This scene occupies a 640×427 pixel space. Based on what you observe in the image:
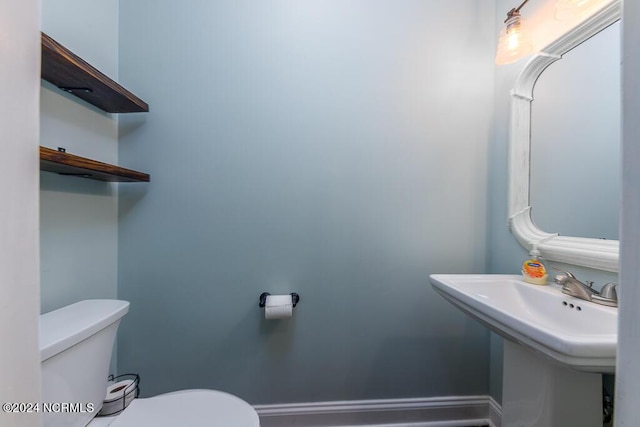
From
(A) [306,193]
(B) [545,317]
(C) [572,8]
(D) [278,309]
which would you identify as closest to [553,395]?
(B) [545,317]

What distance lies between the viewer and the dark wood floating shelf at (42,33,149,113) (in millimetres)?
704

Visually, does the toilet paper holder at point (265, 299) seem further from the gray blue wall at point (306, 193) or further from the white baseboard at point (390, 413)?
the white baseboard at point (390, 413)

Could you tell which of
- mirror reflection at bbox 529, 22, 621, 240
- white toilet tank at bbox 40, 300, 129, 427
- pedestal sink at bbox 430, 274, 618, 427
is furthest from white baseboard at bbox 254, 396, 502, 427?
mirror reflection at bbox 529, 22, 621, 240

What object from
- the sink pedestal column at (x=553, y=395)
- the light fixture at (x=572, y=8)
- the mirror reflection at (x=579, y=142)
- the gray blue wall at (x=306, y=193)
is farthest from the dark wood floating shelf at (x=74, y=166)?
the light fixture at (x=572, y=8)

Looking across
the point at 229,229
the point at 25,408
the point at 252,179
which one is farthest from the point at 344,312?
the point at 25,408

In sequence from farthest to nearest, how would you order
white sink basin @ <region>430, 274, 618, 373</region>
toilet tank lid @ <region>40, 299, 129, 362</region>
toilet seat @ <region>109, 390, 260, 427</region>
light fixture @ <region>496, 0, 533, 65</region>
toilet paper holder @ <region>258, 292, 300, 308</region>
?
toilet paper holder @ <region>258, 292, 300, 308</region>
light fixture @ <region>496, 0, 533, 65</region>
toilet seat @ <region>109, 390, 260, 427</region>
toilet tank lid @ <region>40, 299, 129, 362</region>
white sink basin @ <region>430, 274, 618, 373</region>

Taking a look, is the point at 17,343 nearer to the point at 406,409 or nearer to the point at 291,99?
the point at 291,99

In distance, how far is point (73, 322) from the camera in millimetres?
762

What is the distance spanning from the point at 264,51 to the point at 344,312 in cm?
141

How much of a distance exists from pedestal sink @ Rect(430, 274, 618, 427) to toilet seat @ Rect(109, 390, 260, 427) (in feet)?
2.74

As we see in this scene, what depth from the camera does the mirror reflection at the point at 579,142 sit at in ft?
2.64

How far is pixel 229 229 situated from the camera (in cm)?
120

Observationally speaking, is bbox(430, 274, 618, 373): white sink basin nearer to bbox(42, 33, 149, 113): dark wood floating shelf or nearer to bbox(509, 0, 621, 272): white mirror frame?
bbox(509, 0, 621, 272): white mirror frame

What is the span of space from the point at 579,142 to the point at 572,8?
49cm
